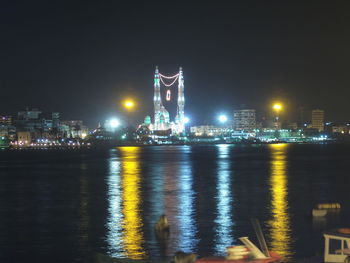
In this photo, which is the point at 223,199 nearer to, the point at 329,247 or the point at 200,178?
the point at 200,178

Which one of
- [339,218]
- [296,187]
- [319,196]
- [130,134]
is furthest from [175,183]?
[130,134]

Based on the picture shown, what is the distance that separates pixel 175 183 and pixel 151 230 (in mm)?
18112

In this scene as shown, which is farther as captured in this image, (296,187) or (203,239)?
(296,187)

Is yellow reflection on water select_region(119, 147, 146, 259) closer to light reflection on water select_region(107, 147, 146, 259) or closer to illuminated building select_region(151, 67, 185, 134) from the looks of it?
light reflection on water select_region(107, 147, 146, 259)

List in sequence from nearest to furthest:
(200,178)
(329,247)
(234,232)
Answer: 1. (329,247)
2. (234,232)
3. (200,178)

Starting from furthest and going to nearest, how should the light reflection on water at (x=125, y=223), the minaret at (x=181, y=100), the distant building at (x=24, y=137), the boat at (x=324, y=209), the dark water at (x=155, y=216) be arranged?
the distant building at (x=24, y=137) → the minaret at (x=181, y=100) → the boat at (x=324, y=209) → the dark water at (x=155, y=216) → the light reflection on water at (x=125, y=223)

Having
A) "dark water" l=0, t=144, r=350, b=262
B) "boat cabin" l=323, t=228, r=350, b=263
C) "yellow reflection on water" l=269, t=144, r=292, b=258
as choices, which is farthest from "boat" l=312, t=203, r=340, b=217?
"boat cabin" l=323, t=228, r=350, b=263

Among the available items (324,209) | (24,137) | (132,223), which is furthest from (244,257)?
(24,137)

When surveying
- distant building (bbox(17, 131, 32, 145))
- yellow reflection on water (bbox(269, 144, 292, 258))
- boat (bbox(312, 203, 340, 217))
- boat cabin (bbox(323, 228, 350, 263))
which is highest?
distant building (bbox(17, 131, 32, 145))

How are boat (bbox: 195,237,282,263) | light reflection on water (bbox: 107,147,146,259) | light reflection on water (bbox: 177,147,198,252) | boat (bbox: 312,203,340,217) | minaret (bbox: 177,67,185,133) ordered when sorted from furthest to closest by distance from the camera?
minaret (bbox: 177,67,185,133) → boat (bbox: 312,203,340,217) → light reflection on water (bbox: 177,147,198,252) → light reflection on water (bbox: 107,147,146,259) → boat (bbox: 195,237,282,263)

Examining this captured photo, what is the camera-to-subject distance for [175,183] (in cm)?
3669

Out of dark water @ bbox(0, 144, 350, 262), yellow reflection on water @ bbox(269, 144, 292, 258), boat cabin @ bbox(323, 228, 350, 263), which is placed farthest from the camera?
dark water @ bbox(0, 144, 350, 262)

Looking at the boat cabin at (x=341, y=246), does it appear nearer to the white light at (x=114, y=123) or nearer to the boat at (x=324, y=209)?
the boat at (x=324, y=209)

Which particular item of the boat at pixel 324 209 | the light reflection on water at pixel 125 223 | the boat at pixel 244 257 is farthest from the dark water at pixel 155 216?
the boat at pixel 244 257
